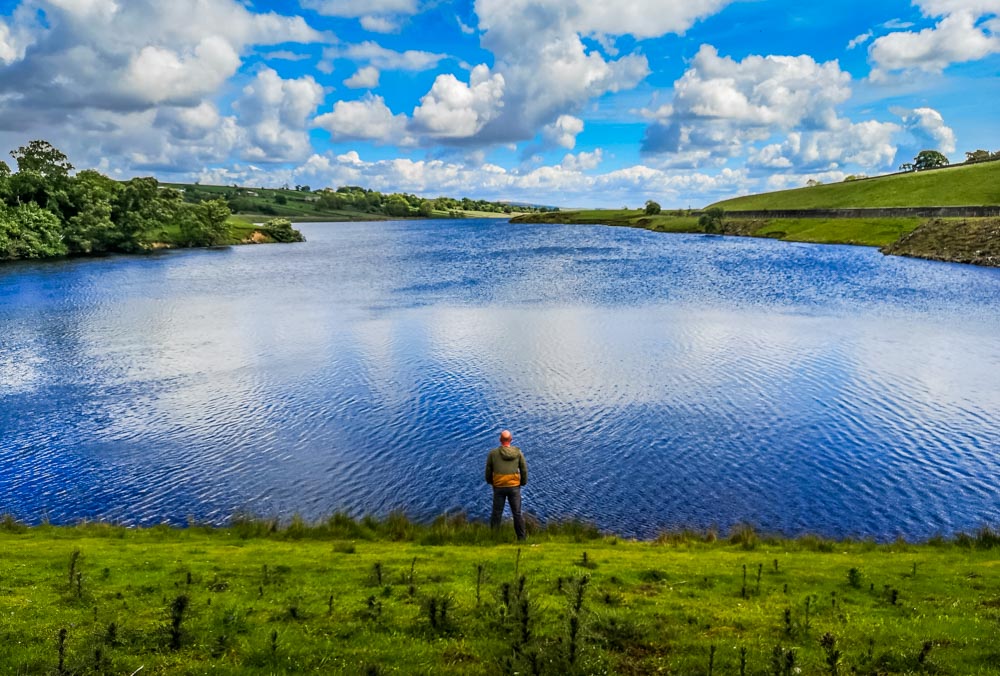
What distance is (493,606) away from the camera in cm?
1348

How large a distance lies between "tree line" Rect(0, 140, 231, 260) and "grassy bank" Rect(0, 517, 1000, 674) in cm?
13247

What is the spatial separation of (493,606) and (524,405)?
24.0 metres

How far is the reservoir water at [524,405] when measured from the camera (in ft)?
84.8

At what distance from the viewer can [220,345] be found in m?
53.3

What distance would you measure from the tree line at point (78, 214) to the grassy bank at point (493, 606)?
435 ft

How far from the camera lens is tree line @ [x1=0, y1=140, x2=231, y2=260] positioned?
124000 millimetres

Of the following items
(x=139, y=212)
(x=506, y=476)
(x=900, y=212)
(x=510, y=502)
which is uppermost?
(x=900, y=212)

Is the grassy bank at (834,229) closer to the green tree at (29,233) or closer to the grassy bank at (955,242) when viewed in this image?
the grassy bank at (955,242)

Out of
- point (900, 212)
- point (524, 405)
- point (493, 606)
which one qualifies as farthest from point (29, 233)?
point (900, 212)

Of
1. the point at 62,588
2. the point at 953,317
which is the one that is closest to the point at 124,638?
the point at 62,588

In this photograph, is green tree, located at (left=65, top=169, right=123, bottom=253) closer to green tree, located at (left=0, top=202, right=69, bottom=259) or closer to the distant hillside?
green tree, located at (left=0, top=202, right=69, bottom=259)

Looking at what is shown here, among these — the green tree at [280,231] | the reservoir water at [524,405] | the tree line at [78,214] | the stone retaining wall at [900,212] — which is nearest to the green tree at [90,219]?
the tree line at [78,214]

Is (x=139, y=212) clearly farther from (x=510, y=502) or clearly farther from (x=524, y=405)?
(x=510, y=502)

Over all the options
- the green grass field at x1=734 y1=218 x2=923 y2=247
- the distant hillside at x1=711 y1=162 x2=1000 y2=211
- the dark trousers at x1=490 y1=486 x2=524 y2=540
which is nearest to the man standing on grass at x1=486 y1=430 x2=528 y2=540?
the dark trousers at x1=490 y1=486 x2=524 y2=540
